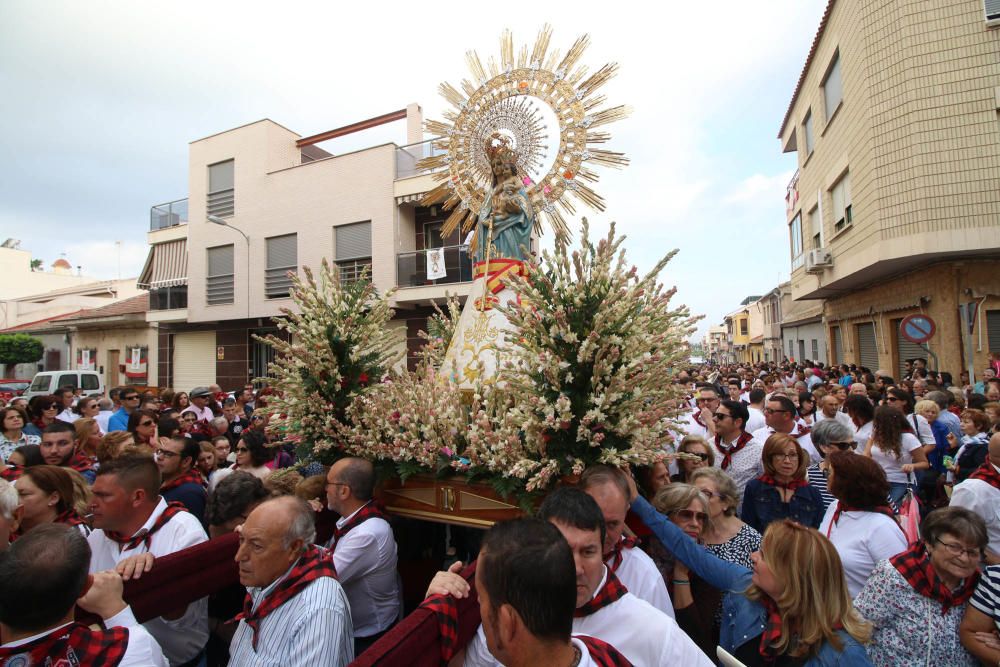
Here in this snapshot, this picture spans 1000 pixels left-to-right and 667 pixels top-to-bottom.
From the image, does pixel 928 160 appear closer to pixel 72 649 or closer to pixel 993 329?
pixel 993 329

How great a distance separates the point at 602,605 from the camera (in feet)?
6.00

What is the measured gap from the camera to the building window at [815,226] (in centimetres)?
1602

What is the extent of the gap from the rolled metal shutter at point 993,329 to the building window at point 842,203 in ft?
11.1

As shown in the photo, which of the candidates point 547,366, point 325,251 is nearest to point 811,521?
point 547,366

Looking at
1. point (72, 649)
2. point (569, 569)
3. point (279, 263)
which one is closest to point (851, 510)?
point (569, 569)

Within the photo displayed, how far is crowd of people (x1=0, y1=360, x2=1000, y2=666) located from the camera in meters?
1.64

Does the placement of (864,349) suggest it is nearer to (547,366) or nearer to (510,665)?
(547,366)

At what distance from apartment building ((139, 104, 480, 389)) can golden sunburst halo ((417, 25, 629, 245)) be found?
8.25 meters

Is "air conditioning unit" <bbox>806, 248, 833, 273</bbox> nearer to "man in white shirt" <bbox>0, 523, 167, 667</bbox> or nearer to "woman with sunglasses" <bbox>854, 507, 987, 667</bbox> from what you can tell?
"woman with sunglasses" <bbox>854, 507, 987, 667</bbox>

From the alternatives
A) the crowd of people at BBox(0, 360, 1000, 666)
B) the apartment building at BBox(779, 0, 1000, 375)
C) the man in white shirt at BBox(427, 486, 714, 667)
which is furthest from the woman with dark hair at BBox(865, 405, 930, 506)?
the apartment building at BBox(779, 0, 1000, 375)

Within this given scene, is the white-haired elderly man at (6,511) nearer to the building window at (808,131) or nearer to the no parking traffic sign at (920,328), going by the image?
the no parking traffic sign at (920,328)

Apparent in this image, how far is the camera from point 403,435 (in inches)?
124

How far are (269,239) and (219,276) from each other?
90.0 inches

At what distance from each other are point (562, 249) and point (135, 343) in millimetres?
22296
